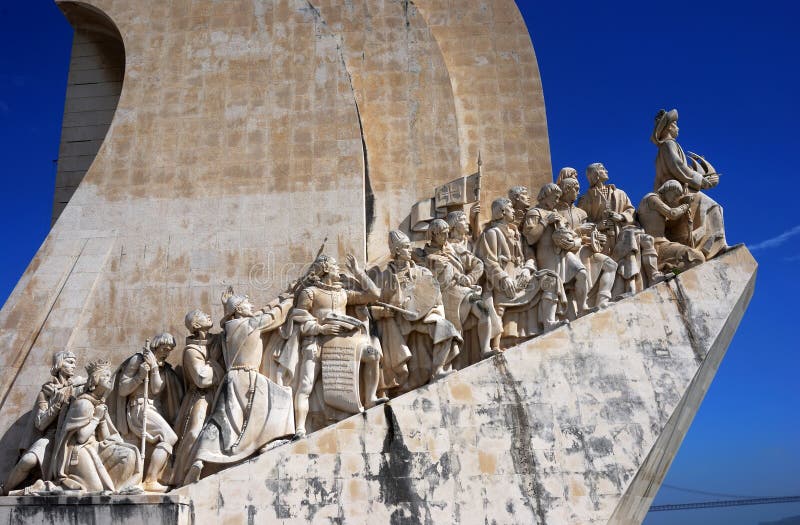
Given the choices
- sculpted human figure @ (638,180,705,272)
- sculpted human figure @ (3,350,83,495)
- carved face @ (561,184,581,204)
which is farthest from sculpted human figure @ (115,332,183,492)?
sculpted human figure @ (638,180,705,272)

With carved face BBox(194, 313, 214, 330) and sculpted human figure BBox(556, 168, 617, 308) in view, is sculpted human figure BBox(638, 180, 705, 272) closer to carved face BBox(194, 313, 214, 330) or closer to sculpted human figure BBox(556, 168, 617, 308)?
→ sculpted human figure BBox(556, 168, 617, 308)

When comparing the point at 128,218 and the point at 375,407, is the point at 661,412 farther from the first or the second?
the point at 128,218

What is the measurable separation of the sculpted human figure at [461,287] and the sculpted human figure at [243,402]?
5.46 feet

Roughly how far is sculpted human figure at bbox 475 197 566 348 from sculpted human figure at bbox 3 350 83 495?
422 cm

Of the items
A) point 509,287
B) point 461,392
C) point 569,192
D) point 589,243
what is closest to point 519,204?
point 569,192

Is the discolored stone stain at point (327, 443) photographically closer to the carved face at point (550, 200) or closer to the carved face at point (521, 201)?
the carved face at point (521, 201)

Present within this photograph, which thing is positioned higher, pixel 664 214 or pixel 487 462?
pixel 664 214

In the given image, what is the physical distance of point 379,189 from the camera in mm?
11109

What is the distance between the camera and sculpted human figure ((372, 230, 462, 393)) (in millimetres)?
8938

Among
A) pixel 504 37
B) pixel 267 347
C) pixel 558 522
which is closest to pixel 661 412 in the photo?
pixel 558 522

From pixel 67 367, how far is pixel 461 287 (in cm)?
403

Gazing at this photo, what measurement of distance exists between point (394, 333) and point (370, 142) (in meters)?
3.23

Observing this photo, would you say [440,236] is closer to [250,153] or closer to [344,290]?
[344,290]

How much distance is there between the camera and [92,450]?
8.29 metres
